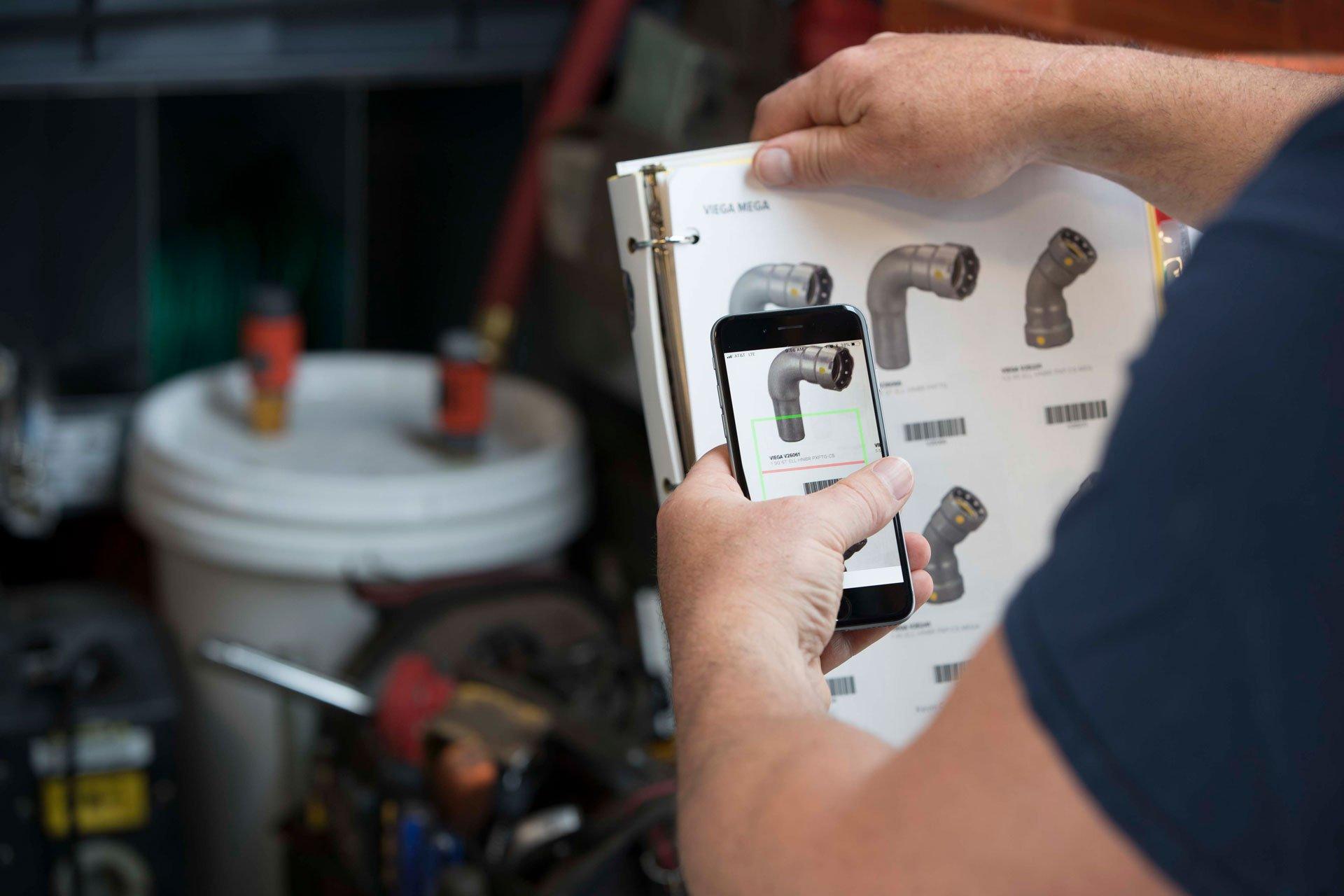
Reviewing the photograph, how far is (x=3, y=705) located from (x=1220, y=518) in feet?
4.16

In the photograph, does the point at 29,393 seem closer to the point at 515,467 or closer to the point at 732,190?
the point at 515,467

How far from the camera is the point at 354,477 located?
141cm

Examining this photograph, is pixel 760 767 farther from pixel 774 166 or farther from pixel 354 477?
pixel 354 477

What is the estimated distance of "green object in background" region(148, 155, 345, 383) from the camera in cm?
174

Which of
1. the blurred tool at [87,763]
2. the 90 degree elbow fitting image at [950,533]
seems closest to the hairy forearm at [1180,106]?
the 90 degree elbow fitting image at [950,533]

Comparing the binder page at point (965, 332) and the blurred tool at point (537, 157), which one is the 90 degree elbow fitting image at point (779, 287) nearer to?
the binder page at point (965, 332)

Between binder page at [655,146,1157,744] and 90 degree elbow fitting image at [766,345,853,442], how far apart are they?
0.07 metres

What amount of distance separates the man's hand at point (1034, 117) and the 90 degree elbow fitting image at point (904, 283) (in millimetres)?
38

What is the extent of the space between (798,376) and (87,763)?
3.30 feet

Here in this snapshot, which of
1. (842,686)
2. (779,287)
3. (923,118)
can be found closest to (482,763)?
(842,686)

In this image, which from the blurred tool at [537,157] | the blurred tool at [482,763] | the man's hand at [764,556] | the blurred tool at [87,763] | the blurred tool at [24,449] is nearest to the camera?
the man's hand at [764,556]

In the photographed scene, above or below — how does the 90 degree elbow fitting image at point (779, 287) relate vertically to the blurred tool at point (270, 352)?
above

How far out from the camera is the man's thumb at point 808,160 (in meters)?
0.66

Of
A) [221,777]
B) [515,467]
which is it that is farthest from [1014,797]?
[221,777]
